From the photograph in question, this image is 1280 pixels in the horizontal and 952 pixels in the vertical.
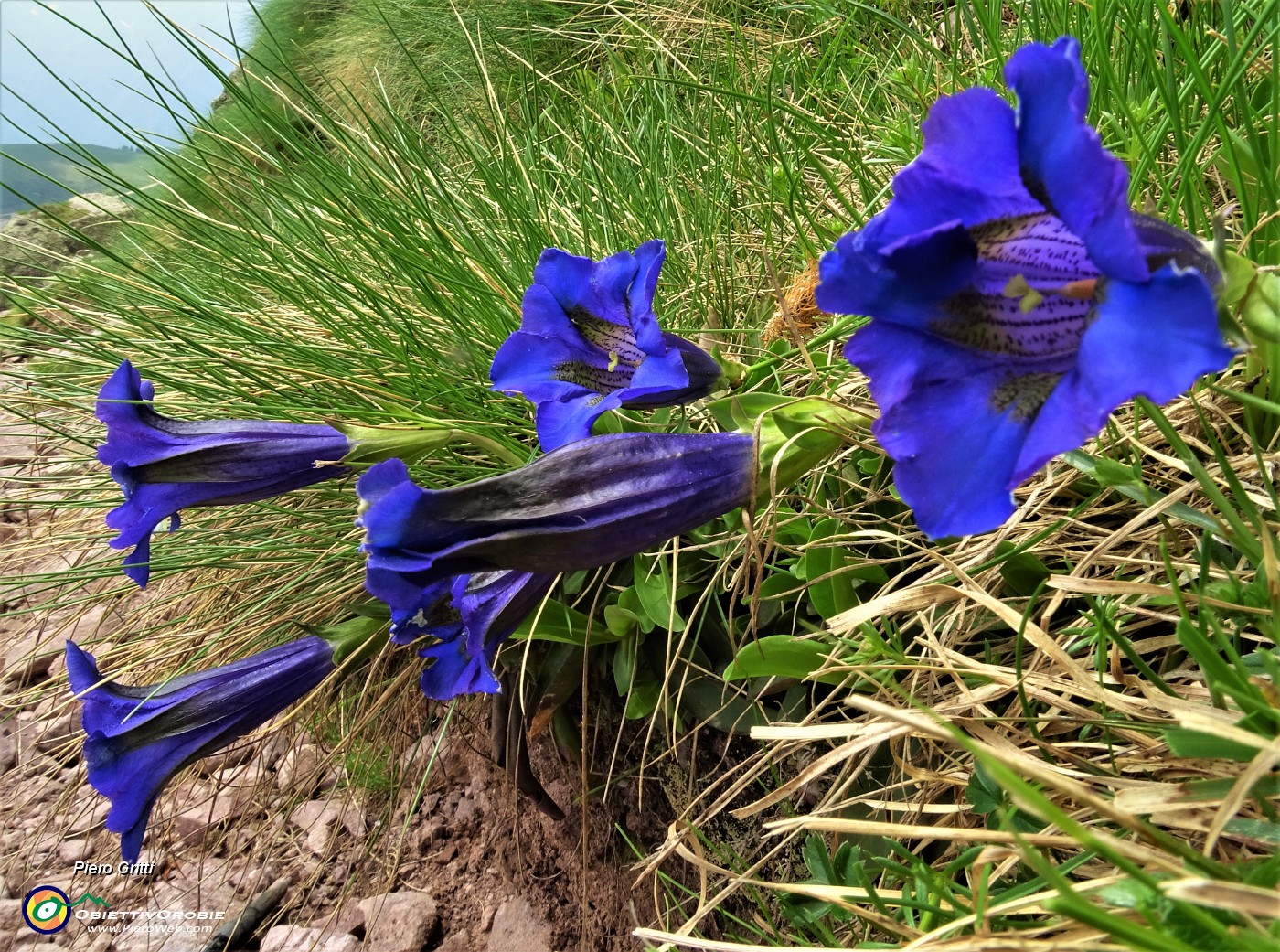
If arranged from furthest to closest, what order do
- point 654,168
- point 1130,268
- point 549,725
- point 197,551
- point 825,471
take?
point 654,168, point 197,551, point 549,725, point 825,471, point 1130,268

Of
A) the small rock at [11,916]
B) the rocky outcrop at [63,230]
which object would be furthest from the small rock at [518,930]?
the rocky outcrop at [63,230]

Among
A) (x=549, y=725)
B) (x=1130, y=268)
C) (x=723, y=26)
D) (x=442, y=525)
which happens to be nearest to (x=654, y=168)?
(x=723, y=26)

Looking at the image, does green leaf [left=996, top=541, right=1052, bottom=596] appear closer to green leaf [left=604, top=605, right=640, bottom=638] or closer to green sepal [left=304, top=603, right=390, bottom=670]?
green leaf [left=604, top=605, right=640, bottom=638]

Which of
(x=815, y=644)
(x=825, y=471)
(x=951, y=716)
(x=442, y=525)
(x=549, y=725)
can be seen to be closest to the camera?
(x=442, y=525)

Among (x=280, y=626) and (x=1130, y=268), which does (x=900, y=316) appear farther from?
(x=280, y=626)

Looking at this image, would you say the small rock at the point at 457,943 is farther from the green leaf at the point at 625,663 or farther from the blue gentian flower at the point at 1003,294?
the blue gentian flower at the point at 1003,294

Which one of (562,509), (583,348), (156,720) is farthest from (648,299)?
(156,720)
